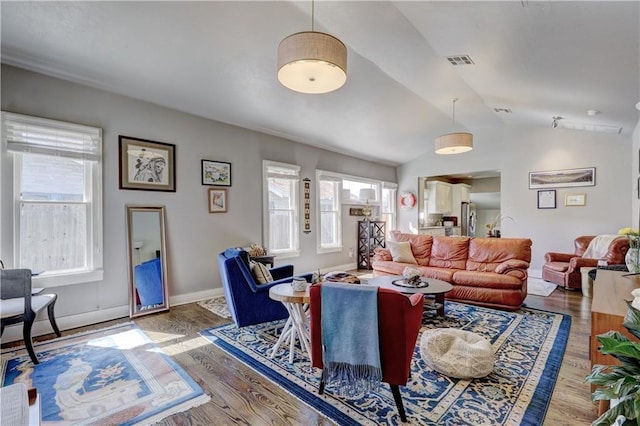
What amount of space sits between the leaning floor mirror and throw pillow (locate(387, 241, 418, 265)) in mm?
3541

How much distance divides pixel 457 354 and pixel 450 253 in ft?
9.03

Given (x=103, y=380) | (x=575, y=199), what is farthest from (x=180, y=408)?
(x=575, y=199)

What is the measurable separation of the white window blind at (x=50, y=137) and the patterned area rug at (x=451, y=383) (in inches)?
101

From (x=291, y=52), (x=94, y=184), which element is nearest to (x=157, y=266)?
(x=94, y=184)

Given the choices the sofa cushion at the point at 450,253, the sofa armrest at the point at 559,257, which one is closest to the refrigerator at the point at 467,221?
the sofa armrest at the point at 559,257

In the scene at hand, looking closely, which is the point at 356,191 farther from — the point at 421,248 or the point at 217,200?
the point at 217,200

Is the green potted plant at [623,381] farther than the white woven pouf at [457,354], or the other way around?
the white woven pouf at [457,354]

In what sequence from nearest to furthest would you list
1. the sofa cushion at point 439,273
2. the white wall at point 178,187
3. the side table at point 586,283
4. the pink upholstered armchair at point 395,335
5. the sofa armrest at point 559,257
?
the pink upholstered armchair at point 395,335
the white wall at point 178,187
the sofa cushion at point 439,273
the side table at point 586,283
the sofa armrest at point 559,257

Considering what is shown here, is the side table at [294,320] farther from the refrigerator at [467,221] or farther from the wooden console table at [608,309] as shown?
the refrigerator at [467,221]

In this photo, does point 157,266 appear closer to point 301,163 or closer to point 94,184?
point 94,184

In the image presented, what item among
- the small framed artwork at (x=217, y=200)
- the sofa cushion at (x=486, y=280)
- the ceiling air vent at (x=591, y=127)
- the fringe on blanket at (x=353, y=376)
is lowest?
the fringe on blanket at (x=353, y=376)

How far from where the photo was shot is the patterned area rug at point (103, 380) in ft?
6.59

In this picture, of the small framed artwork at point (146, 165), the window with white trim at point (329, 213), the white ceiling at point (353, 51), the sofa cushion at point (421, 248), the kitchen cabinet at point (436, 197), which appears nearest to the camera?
the white ceiling at point (353, 51)

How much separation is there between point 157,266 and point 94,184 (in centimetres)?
127
